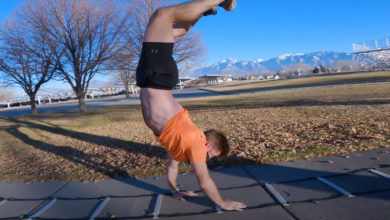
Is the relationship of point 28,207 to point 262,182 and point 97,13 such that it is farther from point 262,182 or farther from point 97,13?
point 97,13

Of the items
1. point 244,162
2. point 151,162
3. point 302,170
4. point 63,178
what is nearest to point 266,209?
point 302,170

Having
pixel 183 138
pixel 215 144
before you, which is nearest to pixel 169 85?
pixel 183 138

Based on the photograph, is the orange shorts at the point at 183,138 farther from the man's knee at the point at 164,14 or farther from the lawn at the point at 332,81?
the lawn at the point at 332,81

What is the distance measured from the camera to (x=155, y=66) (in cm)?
225

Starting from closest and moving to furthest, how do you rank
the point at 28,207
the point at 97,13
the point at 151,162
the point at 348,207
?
the point at 348,207 < the point at 28,207 < the point at 151,162 < the point at 97,13

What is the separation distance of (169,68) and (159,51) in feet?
0.57

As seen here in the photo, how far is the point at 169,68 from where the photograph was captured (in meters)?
2.33

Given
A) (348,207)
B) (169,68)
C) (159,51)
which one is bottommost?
(348,207)

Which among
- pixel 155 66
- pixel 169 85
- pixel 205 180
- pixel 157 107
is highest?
pixel 155 66

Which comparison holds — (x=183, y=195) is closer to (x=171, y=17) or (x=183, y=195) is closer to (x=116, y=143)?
(x=171, y=17)

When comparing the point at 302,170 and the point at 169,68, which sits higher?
the point at 169,68

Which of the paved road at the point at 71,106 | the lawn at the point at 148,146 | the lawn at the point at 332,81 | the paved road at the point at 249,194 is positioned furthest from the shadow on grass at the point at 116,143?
the lawn at the point at 332,81

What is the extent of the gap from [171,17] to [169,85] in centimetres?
59

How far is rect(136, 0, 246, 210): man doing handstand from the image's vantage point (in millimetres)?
2246
